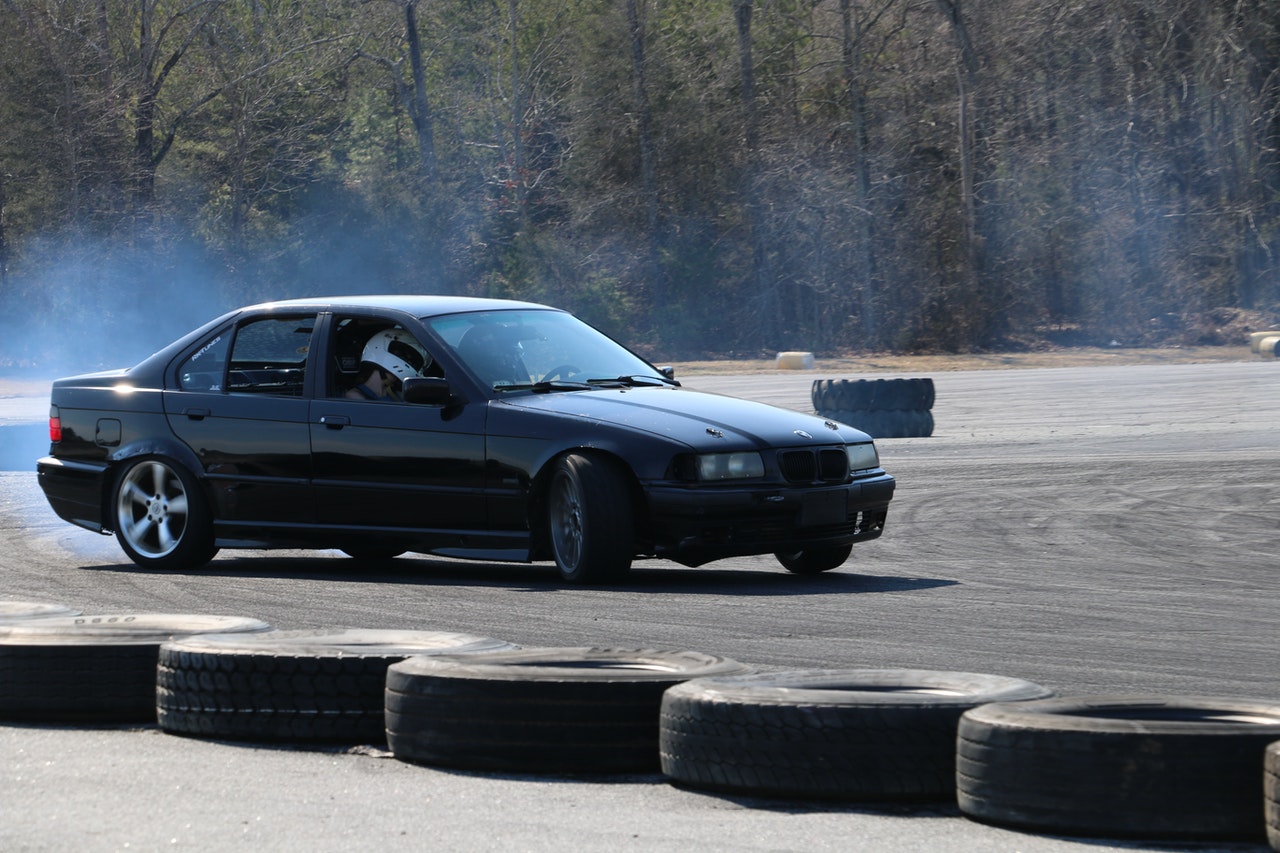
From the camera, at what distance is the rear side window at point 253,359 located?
385 inches

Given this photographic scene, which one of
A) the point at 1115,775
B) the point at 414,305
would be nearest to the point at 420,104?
the point at 414,305

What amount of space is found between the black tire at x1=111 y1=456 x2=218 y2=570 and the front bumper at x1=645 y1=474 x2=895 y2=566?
9.24 ft

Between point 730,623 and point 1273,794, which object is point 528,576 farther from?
point 1273,794

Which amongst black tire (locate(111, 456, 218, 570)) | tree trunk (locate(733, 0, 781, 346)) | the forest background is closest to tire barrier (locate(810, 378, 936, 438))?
black tire (locate(111, 456, 218, 570))

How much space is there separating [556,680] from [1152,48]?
5250cm

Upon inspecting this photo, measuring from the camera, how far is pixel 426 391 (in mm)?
8992

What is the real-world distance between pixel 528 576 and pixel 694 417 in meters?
1.33

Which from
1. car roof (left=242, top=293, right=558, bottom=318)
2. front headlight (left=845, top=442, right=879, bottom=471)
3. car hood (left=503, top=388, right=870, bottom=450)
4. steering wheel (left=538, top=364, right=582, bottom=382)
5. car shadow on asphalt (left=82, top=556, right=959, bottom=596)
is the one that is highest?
car roof (left=242, top=293, right=558, bottom=318)

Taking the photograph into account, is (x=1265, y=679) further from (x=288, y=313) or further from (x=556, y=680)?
(x=288, y=313)

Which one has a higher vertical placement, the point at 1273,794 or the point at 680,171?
the point at 680,171

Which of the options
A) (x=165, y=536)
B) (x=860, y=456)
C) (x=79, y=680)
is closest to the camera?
(x=79, y=680)

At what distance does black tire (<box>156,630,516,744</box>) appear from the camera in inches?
208

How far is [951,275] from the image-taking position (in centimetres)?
5262

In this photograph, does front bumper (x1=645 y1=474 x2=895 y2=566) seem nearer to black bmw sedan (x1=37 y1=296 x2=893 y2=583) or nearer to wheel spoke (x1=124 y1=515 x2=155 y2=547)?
black bmw sedan (x1=37 y1=296 x2=893 y2=583)
